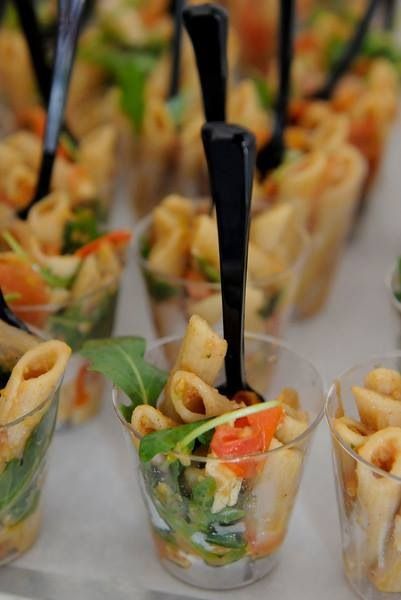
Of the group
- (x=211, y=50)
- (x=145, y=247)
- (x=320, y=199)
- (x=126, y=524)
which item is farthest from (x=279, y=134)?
(x=126, y=524)

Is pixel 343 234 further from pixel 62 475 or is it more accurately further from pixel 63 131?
pixel 62 475

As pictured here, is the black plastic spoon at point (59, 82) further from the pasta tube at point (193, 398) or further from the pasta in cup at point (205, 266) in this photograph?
the pasta tube at point (193, 398)

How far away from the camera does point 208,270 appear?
1042 millimetres

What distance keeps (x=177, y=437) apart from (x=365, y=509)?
0.16 m

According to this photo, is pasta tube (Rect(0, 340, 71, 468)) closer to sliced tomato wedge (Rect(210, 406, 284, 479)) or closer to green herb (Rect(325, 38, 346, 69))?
sliced tomato wedge (Rect(210, 406, 284, 479))

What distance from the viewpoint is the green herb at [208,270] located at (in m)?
1.04

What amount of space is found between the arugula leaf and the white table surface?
3.1 inches

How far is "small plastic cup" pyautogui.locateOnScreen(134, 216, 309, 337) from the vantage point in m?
1.01

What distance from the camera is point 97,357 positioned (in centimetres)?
82

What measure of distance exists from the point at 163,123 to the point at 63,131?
5.7 inches

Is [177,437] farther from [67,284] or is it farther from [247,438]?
[67,284]

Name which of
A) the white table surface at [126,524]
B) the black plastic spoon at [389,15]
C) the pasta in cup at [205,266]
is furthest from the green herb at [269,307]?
the black plastic spoon at [389,15]

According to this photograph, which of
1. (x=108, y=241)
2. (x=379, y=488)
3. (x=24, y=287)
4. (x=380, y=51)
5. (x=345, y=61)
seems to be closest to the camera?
(x=379, y=488)

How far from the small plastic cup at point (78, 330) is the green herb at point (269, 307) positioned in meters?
0.17
